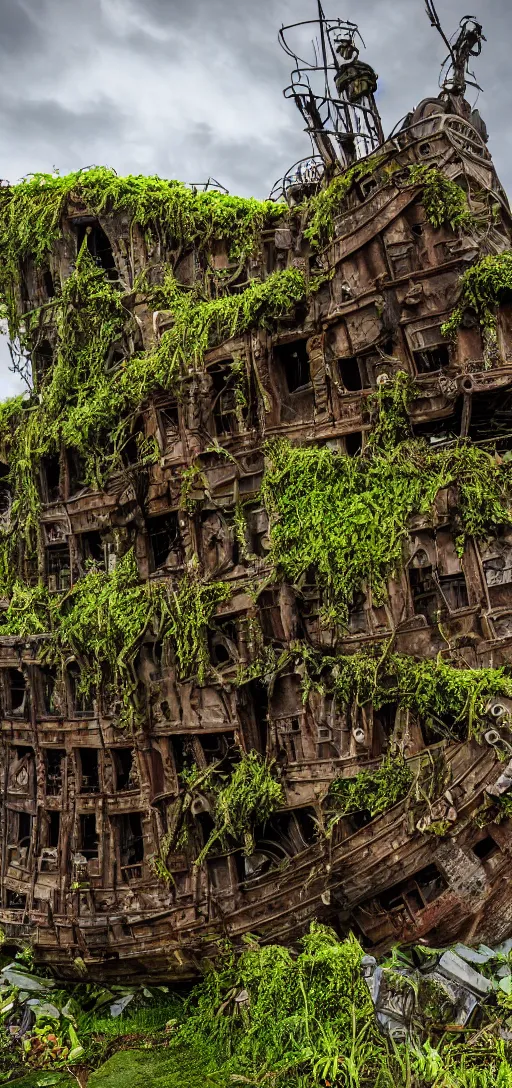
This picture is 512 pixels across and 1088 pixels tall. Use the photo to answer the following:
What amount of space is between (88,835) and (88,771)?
4.19ft

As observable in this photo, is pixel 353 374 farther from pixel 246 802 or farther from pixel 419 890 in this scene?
pixel 419 890

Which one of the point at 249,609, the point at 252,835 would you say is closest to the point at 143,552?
the point at 249,609

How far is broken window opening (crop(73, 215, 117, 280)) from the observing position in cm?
1931

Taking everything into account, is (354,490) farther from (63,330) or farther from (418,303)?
(63,330)

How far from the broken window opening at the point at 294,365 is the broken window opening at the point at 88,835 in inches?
381

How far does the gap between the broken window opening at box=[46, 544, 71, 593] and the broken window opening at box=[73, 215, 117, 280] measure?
648 centimetres

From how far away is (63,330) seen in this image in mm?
18750

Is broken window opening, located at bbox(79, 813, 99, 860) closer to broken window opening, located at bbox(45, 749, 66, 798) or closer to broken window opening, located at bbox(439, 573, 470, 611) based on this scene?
broken window opening, located at bbox(45, 749, 66, 798)

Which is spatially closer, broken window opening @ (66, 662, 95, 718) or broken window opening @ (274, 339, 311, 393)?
broken window opening @ (274, 339, 311, 393)

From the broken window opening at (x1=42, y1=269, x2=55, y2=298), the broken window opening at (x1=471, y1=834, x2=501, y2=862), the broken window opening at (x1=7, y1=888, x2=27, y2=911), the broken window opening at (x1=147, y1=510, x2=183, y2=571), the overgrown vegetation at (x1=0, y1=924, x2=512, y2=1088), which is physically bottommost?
the overgrown vegetation at (x1=0, y1=924, x2=512, y2=1088)

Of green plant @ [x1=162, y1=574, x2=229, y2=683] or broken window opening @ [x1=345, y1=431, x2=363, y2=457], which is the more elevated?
broken window opening @ [x1=345, y1=431, x2=363, y2=457]

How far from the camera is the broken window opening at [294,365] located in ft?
54.7

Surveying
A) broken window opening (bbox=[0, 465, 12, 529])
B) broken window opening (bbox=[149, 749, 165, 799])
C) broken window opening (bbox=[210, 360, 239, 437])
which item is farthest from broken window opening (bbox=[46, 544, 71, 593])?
broken window opening (bbox=[210, 360, 239, 437])

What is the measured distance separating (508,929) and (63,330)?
14971 mm
